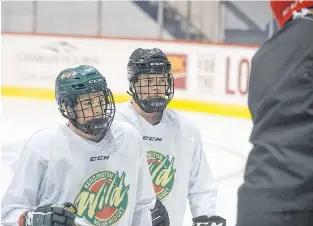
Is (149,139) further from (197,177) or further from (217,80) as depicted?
(217,80)

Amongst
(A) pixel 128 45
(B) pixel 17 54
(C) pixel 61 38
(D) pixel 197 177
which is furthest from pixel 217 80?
(D) pixel 197 177

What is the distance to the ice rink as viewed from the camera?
2.71m

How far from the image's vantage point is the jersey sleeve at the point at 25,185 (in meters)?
1.21

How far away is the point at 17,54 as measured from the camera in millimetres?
5516

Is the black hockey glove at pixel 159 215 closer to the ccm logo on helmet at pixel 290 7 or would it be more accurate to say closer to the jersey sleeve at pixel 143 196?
the jersey sleeve at pixel 143 196

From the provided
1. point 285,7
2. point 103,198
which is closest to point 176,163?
point 103,198

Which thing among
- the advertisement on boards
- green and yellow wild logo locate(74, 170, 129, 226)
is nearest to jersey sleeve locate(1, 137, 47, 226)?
green and yellow wild logo locate(74, 170, 129, 226)

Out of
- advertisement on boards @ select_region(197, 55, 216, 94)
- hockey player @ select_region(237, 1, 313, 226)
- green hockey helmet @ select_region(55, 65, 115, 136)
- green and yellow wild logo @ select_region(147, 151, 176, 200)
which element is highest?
hockey player @ select_region(237, 1, 313, 226)

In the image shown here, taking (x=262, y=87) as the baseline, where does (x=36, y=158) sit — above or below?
below

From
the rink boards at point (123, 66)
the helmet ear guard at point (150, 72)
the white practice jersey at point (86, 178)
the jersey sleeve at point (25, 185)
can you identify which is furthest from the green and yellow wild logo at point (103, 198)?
the rink boards at point (123, 66)

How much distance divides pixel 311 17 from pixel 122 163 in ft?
2.82

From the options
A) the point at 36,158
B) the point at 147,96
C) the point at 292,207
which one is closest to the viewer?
the point at 292,207

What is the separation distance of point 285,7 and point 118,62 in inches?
187

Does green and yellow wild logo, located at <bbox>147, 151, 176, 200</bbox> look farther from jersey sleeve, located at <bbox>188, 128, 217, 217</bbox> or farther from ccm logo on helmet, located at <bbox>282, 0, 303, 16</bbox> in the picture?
ccm logo on helmet, located at <bbox>282, 0, 303, 16</bbox>
